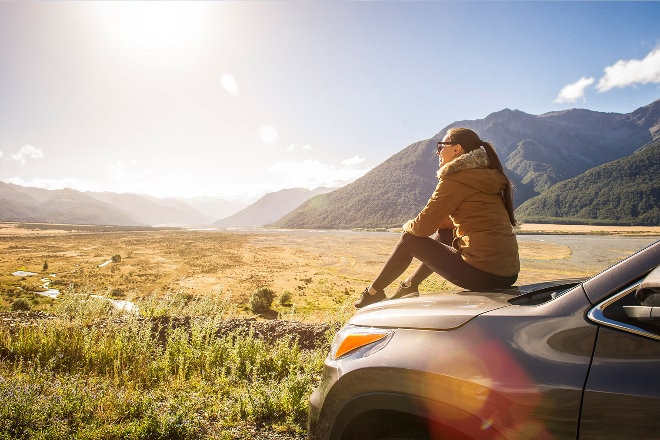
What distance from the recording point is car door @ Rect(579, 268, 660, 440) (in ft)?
3.24

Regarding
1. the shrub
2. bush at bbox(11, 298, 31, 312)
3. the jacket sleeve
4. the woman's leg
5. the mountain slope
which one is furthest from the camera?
the mountain slope

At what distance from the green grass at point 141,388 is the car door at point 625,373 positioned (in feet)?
9.29

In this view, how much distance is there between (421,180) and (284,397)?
18833 cm

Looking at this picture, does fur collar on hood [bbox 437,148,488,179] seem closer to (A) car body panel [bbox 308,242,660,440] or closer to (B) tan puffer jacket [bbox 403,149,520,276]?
(B) tan puffer jacket [bbox 403,149,520,276]

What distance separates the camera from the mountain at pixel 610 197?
125 metres

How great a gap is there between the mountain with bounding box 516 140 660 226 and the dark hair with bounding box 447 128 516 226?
155435 mm

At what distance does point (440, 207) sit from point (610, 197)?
174m

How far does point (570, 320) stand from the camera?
1191 mm

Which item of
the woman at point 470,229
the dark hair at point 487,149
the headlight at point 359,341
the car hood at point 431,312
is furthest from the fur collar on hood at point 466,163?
the headlight at point 359,341

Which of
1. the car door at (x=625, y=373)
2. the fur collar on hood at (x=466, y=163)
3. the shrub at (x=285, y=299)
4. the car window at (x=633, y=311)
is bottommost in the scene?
the shrub at (x=285, y=299)

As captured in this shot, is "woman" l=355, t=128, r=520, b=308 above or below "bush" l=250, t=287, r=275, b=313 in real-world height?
above

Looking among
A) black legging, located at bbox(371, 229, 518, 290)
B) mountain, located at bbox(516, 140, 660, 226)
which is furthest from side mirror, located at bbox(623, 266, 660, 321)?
mountain, located at bbox(516, 140, 660, 226)

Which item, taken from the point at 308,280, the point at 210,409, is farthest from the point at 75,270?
the point at 210,409

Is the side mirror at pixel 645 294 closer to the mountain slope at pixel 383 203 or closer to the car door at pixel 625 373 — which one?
the car door at pixel 625 373
